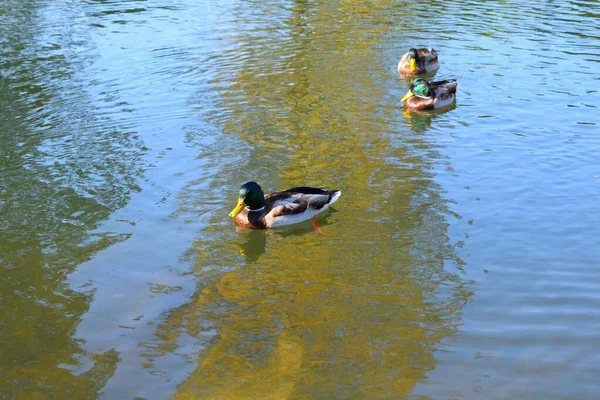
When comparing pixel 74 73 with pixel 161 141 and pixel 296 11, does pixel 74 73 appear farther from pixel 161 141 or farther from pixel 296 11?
pixel 296 11

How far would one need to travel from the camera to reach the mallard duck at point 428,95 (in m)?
14.6

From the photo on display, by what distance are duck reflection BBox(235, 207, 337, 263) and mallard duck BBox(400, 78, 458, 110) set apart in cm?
483

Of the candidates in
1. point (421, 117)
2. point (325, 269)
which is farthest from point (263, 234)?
point (421, 117)

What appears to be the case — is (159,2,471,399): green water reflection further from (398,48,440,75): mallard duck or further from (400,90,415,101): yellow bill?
(398,48,440,75): mallard duck

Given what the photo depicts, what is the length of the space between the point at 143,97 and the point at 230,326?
346 inches

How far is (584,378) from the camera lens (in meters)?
6.70

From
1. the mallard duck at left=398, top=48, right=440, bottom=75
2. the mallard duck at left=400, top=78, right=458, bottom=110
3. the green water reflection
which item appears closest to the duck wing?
the mallard duck at left=400, top=78, right=458, bottom=110

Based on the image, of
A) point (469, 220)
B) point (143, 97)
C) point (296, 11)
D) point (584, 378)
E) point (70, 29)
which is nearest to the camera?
point (584, 378)

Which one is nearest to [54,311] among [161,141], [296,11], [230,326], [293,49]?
[230,326]

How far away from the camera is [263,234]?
10.1m

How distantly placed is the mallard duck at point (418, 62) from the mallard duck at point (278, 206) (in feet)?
22.8

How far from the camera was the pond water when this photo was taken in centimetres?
704

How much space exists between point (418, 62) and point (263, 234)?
310 inches

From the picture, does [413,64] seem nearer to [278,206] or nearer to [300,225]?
[300,225]
